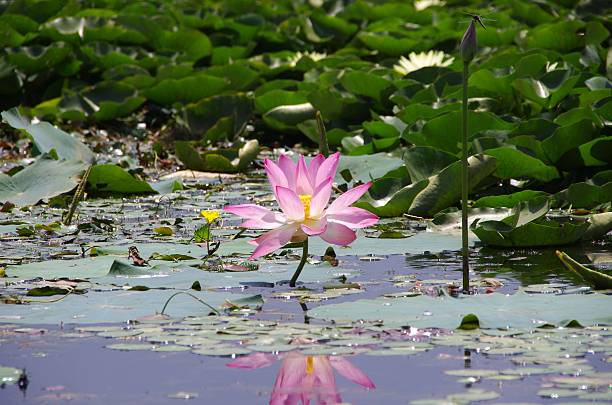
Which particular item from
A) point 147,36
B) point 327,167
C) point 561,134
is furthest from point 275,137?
point 327,167

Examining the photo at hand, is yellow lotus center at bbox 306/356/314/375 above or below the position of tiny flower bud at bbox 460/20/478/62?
below

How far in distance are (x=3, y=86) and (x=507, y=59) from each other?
313 cm

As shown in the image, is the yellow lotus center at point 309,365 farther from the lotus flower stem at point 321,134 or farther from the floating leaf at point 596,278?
Answer: the lotus flower stem at point 321,134

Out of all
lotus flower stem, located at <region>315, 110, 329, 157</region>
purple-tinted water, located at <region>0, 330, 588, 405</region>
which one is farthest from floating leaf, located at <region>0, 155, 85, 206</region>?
purple-tinted water, located at <region>0, 330, 588, 405</region>

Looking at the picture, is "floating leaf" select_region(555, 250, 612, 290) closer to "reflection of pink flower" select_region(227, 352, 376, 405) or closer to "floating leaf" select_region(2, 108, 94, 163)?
"reflection of pink flower" select_region(227, 352, 376, 405)

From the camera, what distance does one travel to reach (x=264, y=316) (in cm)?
256

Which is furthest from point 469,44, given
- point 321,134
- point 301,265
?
point 321,134

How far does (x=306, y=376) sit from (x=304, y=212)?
2.48 ft

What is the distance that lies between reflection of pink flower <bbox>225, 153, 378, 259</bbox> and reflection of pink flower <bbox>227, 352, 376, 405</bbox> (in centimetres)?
57

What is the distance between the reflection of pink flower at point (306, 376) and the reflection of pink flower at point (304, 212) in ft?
1.89

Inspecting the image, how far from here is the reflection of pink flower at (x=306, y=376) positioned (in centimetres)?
198

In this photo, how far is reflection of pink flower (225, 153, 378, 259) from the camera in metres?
2.77

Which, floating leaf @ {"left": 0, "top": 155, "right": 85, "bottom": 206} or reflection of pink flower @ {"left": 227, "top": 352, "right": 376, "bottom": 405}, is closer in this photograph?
reflection of pink flower @ {"left": 227, "top": 352, "right": 376, "bottom": 405}

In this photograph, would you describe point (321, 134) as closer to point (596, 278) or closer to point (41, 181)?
point (596, 278)
